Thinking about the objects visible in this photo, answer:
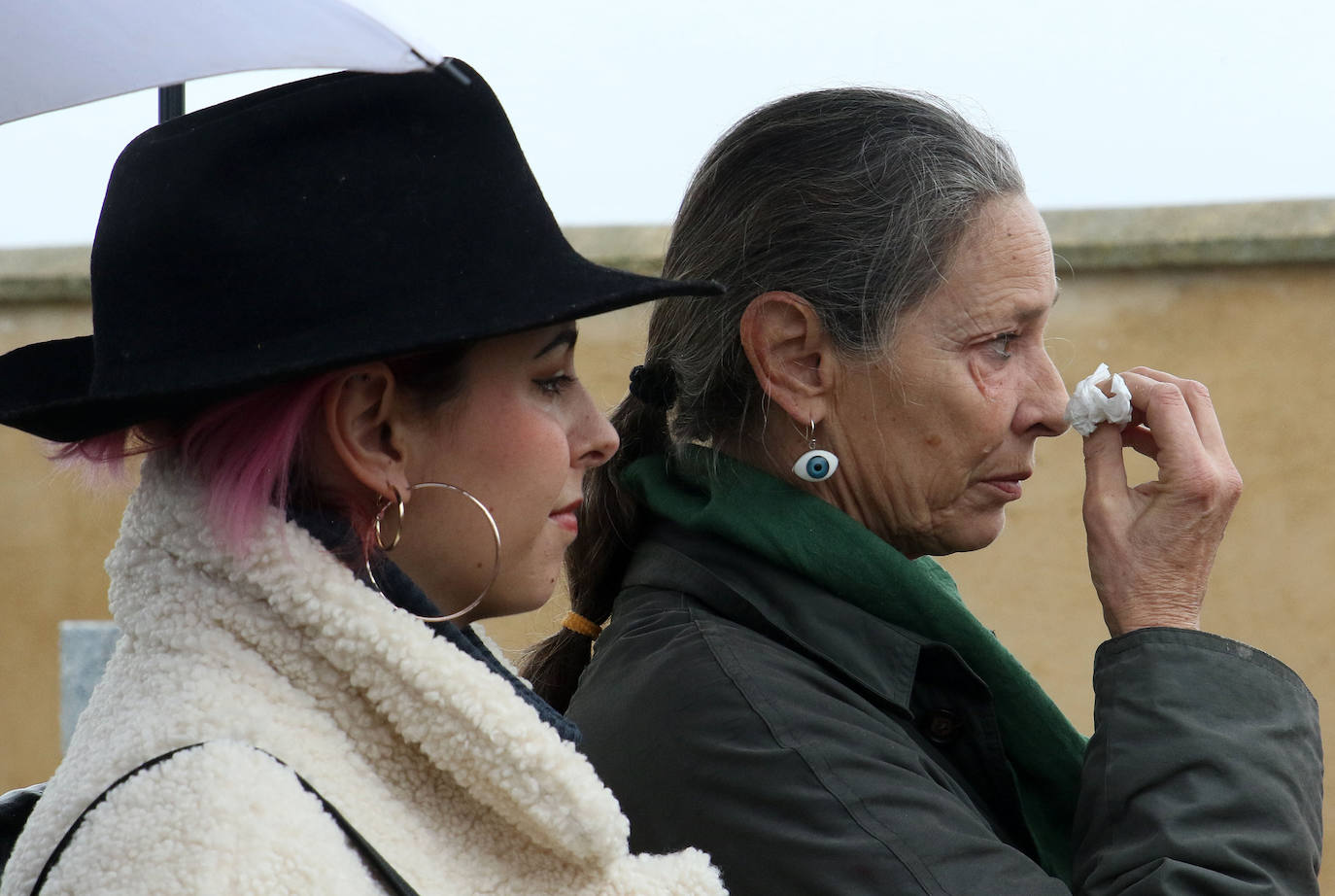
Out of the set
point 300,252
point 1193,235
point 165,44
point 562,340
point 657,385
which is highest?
point 165,44

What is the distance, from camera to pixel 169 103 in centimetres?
209

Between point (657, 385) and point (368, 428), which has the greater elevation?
point (368, 428)

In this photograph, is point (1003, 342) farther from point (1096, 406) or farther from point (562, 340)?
point (562, 340)

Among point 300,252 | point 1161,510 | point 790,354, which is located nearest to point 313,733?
point 300,252

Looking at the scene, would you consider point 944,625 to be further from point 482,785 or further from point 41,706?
point 41,706

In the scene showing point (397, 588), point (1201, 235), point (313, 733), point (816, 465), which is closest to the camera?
point (313, 733)

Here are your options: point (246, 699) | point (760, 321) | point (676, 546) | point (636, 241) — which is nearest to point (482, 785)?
Result: point (246, 699)

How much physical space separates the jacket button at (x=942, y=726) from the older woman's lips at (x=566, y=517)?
63 centimetres

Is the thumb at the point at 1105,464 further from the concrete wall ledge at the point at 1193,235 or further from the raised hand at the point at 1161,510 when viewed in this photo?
the concrete wall ledge at the point at 1193,235

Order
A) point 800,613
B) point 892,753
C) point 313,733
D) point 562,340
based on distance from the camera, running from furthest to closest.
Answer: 1. point 800,613
2. point 892,753
3. point 562,340
4. point 313,733

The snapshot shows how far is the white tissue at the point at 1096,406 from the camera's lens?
88.8 inches

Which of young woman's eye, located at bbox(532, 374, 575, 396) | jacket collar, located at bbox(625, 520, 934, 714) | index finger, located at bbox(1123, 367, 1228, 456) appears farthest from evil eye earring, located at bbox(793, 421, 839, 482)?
young woman's eye, located at bbox(532, 374, 575, 396)

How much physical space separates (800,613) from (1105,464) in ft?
1.98

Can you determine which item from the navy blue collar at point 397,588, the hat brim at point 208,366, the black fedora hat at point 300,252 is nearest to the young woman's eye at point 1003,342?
the hat brim at point 208,366
